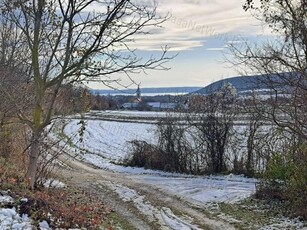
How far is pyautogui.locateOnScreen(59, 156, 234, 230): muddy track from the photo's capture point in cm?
986

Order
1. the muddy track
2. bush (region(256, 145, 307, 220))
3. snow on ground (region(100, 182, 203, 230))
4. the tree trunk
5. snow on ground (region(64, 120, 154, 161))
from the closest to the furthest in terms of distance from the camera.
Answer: the tree trunk
snow on ground (region(100, 182, 203, 230))
the muddy track
bush (region(256, 145, 307, 220))
snow on ground (region(64, 120, 154, 161))

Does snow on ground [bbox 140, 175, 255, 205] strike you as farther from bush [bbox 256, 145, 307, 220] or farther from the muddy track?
bush [bbox 256, 145, 307, 220]

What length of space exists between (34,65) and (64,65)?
→ 76 cm

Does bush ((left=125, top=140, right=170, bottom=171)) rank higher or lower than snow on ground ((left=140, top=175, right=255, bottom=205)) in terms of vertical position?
higher

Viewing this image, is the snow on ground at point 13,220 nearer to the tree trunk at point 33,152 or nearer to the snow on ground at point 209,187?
the tree trunk at point 33,152

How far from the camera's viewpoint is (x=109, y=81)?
921cm

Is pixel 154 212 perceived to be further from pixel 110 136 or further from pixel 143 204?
pixel 110 136

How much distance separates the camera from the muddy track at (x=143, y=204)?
388 inches

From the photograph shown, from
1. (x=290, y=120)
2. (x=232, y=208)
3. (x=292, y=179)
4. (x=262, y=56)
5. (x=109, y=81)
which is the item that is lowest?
(x=232, y=208)

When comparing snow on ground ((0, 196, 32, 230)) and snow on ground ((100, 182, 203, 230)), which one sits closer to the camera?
snow on ground ((0, 196, 32, 230))

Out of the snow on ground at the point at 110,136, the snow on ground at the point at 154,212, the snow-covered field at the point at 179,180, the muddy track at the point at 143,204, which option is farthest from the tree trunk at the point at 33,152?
the snow on ground at the point at 110,136

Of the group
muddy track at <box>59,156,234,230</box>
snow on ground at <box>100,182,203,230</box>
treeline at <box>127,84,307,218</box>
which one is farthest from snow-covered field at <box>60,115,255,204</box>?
snow on ground at <box>100,182,203,230</box>

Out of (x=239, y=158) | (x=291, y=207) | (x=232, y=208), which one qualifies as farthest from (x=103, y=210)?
(x=239, y=158)

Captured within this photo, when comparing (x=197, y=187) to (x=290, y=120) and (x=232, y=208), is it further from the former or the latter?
(x=290, y=120)
